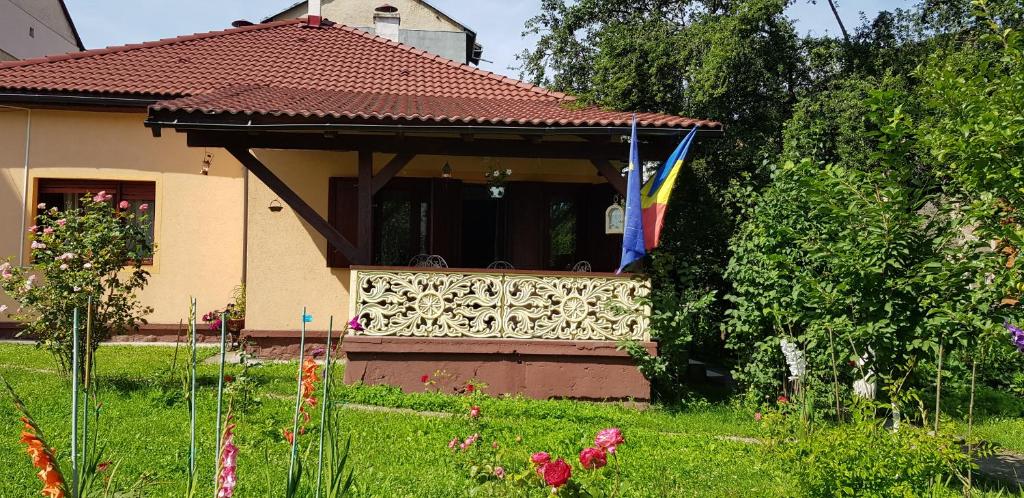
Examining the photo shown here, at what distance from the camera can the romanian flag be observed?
27.7ft

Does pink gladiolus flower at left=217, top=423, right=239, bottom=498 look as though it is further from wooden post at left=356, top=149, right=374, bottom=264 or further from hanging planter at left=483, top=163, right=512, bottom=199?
hanging planter at left=483, top=163, right=512, bottom=199

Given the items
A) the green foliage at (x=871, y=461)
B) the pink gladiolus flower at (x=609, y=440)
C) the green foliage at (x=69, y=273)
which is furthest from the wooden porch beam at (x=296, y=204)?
the pink gladiolus flower at (x=609, y=440)

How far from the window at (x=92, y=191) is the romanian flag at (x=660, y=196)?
25.3 ft

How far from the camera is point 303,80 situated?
12469 mm

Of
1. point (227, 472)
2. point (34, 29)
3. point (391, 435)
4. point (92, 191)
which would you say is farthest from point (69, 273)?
point (34, 29)

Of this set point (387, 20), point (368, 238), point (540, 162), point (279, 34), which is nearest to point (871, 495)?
point (368, 238)

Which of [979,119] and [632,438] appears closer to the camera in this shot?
[979,119]

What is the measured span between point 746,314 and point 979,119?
12.5ft

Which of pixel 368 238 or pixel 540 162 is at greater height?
pixel 540 162

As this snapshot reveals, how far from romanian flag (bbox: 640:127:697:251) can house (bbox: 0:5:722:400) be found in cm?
49

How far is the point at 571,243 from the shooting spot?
1209cm

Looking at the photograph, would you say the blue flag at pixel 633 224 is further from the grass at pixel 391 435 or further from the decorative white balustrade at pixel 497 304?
the grass at pixel 391 435

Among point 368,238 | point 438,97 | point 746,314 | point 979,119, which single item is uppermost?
point 438,97

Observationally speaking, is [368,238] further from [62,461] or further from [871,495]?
[871,495]
